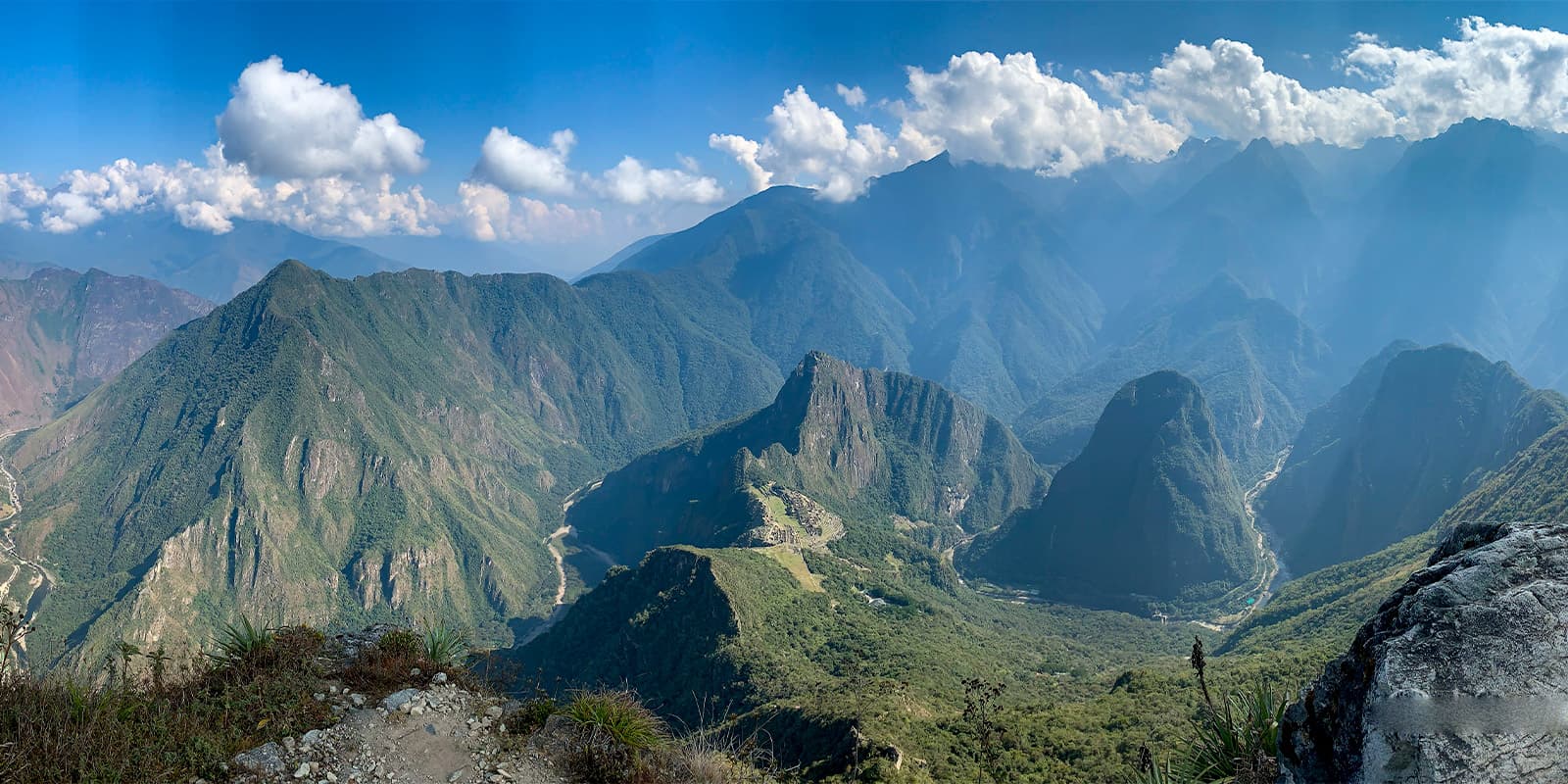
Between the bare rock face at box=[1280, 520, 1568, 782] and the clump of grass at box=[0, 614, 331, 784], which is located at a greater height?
the bare rock face at box=[1280, 520, 1568, 782]

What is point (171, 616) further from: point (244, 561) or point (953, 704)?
point (953, 704)

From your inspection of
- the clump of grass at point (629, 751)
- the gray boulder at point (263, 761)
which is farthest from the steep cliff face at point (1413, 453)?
the gray boulder at point (263, 761)

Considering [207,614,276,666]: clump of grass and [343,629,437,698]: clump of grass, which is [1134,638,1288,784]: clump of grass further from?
[207,614,276,666]: clump of grass

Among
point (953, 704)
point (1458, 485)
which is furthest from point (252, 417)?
point (1458, 485)

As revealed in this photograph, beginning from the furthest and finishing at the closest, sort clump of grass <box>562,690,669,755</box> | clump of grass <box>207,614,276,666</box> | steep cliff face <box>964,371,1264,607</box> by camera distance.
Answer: steep cliff face <box>964,371,1264,607</box>, clump of grass <box>207,614,276,666</box>, clump of grass <box>562,690,669,755</box>

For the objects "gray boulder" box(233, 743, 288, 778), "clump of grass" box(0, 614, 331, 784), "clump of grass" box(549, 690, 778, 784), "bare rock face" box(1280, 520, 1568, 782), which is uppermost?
"bare rock face" box(1280, 520, 1568, 782)

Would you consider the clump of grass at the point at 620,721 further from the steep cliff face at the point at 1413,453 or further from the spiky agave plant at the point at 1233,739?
the steep cliff face at the point at 1413,453

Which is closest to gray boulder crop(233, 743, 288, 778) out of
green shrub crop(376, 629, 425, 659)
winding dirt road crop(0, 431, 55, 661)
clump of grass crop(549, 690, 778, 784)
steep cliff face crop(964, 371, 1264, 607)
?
green shrub crop(376, 629, 425, 659)
